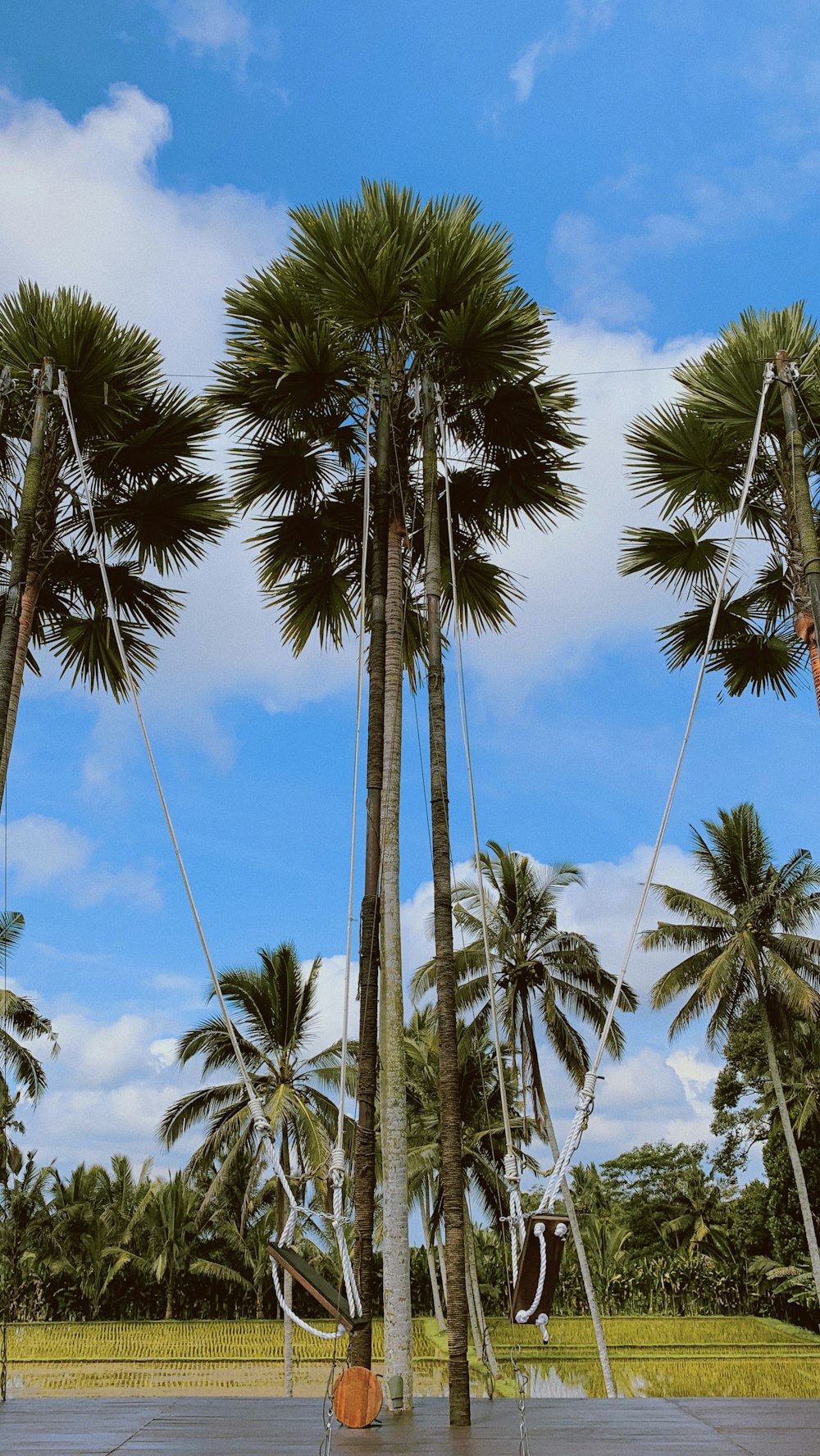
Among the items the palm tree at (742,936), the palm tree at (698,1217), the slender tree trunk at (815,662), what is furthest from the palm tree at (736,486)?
the palm tree at (698,1217)

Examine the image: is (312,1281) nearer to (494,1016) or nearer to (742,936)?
(494,1016)

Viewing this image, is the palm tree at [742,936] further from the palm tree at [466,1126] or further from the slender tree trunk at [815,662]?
the slender tree trunk at [815,662]

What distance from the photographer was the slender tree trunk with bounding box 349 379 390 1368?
754 centimetres

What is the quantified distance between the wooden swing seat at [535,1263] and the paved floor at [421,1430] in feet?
2.17

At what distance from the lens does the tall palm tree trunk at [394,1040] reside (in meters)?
8.20

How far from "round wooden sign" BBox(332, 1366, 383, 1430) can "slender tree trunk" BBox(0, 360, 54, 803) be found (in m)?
4.77

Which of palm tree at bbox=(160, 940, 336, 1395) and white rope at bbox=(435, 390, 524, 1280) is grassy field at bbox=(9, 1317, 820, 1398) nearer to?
palm tree at bbox=(160, 940, 336, 1395)

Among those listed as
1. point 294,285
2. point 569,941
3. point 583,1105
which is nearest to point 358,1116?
point 583,1105

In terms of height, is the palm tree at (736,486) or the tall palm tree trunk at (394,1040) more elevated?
the palm tree at (736,486)

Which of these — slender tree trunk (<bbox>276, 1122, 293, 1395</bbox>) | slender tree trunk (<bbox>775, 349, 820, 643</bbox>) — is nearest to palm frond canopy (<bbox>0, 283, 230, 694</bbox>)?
slender tree trunk (<bbox>775, 349, 820, 643</bbox>)

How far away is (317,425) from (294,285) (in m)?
1.13

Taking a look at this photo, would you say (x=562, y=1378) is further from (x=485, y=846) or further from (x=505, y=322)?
(x=505, y=322)

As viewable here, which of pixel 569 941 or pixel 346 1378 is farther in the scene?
pixel 569 941

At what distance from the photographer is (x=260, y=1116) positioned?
5.77 meters
